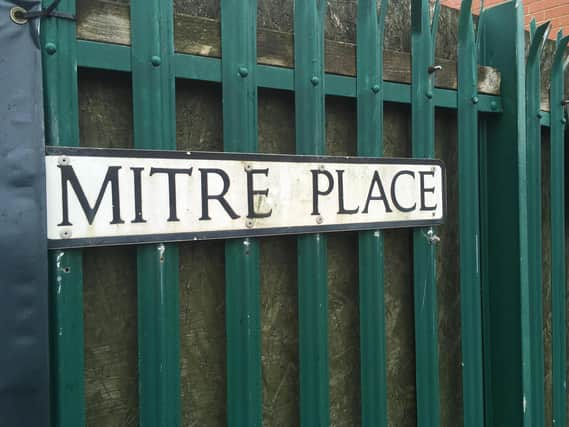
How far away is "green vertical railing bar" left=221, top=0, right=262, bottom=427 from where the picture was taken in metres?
1.42

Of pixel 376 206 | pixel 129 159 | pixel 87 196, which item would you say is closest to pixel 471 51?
pixel 376 206

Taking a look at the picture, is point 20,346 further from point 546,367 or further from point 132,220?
point 546,367

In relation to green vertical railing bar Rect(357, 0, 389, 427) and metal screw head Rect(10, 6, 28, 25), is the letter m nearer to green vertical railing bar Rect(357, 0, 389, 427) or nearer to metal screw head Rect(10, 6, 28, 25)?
metal screw head Rect(10, 6, 28, 25)

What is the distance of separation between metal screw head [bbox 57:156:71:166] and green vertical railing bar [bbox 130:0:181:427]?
174 mm

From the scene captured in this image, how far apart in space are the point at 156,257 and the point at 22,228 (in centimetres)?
32

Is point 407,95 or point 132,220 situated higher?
point 407,95

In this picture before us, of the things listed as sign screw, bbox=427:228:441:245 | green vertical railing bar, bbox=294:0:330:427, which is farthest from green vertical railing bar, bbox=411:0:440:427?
green vertical railing bar, bbox=294:0:330:427

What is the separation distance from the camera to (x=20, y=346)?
1.13 m

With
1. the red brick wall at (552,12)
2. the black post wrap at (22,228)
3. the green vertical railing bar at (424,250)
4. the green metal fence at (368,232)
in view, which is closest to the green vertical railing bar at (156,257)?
the green metal fence at (368,232)

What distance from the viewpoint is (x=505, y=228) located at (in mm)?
2064

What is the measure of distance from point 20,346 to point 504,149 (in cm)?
182

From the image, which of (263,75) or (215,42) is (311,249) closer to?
(263,75)

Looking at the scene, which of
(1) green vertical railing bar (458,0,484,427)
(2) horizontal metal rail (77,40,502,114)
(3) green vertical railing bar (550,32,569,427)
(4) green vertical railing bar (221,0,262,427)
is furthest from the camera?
(3) green vertical railing bar (550,32,569,427)

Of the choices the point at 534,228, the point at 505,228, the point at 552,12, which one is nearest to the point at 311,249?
the point at 505,228
